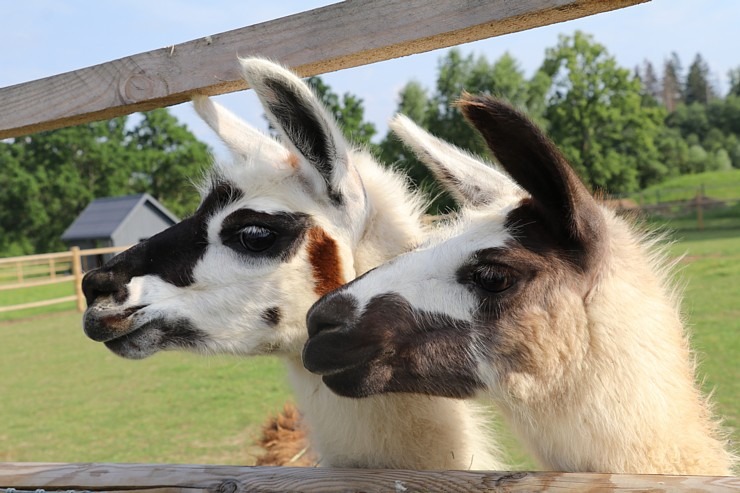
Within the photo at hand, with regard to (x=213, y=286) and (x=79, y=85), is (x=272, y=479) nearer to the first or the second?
(x=213, y=286)

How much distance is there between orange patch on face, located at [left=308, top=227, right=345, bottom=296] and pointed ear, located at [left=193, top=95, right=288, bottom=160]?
0.43 metres

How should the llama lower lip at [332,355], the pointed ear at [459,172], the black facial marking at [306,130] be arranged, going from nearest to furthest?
the llama lower lip at [332,355] < the black facial marking at [306,130] < the pointed ear at [459,172]

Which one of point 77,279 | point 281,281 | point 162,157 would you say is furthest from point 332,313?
point 162,157

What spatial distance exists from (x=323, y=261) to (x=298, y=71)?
62 cm

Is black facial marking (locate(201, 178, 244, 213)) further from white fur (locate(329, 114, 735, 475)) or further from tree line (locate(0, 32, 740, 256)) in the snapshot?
tree line (locate(0, 32, 740, 256))

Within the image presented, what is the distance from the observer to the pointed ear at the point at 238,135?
244 centimetres

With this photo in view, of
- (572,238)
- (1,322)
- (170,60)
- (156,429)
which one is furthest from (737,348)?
(1,322)

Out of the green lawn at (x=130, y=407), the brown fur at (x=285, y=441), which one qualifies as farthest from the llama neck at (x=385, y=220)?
the green lawn at (x=130, y=407)

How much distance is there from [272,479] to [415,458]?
1.91 feet

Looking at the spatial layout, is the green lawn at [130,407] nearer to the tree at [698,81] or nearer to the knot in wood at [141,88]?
the knot in wood at [141,88]

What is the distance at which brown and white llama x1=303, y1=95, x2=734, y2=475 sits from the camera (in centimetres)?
173

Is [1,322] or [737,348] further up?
[1,322]

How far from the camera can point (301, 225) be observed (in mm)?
2133

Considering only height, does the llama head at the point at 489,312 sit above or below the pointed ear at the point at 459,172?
below
